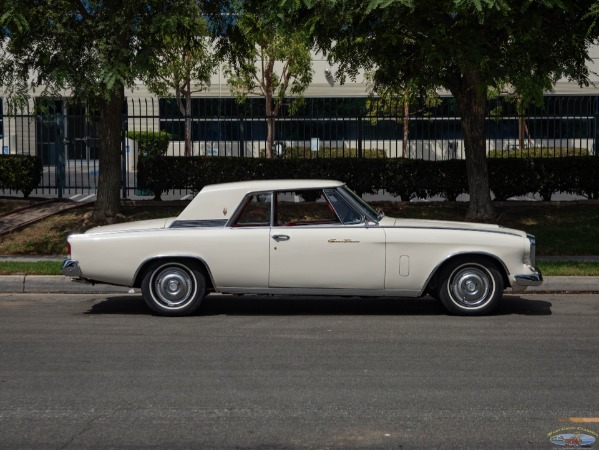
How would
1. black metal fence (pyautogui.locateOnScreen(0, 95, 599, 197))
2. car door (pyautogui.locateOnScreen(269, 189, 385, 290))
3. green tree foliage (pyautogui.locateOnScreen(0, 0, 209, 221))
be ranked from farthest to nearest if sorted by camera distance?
black metal fence (pyautogui.locateOnScreen(0, 95, 599, 197))
green tree foliage (pyautogui.locateOnScreen(0, 0, 209, 221))
car door (pyautogui.locateOnScreen(269, 189, 385, 290))

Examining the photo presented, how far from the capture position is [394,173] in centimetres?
1906

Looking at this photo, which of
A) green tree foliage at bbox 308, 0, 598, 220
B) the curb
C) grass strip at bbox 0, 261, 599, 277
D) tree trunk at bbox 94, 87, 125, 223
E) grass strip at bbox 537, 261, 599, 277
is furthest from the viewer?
tree trunk at bbox 94, 87, 125, 223

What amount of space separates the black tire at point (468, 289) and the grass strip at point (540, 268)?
2615mm

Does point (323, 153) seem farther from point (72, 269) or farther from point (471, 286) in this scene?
point (72, 269)

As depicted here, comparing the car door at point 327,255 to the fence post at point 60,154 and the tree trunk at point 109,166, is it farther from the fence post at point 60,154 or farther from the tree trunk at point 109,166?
the fence post at point 60,154

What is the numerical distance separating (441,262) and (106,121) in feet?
29.2

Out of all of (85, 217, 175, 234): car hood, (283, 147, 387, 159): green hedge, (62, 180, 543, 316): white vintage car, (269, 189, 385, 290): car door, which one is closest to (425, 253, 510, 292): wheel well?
(62, 180, 543, 316): white vintage car

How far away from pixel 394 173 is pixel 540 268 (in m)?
6.07

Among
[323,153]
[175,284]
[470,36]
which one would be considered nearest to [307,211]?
[175,284]

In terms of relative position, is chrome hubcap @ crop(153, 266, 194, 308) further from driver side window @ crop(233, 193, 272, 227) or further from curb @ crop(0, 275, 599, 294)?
curb @ crop(0, 275, 599, 294)

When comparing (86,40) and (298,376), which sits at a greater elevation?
(86,40)

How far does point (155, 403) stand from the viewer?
22.9 feet

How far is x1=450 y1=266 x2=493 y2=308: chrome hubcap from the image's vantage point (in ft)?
34.6

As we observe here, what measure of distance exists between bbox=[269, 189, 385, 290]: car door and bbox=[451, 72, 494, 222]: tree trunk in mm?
7503
